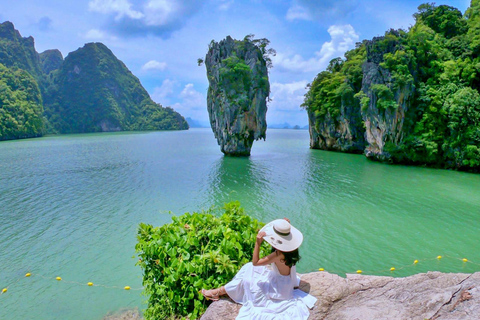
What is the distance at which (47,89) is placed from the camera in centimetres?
10069

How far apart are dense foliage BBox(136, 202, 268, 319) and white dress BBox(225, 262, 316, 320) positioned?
10.0 inches

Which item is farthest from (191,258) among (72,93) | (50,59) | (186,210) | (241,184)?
(50,59)

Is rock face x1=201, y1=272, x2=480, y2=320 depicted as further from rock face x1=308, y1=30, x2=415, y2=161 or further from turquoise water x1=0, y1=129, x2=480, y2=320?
rock face x1=308, y1=30, x2=415, y2=161

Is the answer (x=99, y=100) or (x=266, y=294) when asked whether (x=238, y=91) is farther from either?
(x=99, y=100)

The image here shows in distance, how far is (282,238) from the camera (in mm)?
3125

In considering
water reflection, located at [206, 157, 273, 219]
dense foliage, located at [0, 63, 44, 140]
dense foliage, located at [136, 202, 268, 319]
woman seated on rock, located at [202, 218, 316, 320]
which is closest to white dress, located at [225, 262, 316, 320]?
woman seated on rock, located at [202, 218, 316, 320]

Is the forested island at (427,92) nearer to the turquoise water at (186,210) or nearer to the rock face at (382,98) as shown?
the rock face at (382,98)

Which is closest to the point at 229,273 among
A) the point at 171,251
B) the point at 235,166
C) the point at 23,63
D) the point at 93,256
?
the point at 171,251

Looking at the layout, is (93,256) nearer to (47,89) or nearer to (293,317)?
(293,317)

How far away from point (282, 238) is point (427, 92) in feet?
76.8

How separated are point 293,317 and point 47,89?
127965mm

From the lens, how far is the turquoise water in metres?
6.11

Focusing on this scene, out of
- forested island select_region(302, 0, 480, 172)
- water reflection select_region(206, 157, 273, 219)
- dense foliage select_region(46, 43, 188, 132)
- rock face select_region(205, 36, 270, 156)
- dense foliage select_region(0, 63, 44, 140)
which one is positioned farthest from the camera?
dense foliage select_region(46, 43, 188, 132)

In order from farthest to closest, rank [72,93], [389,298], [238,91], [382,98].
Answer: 1. [72,93]
2. [238,91]
3. [382,98]
4. [389,298]
